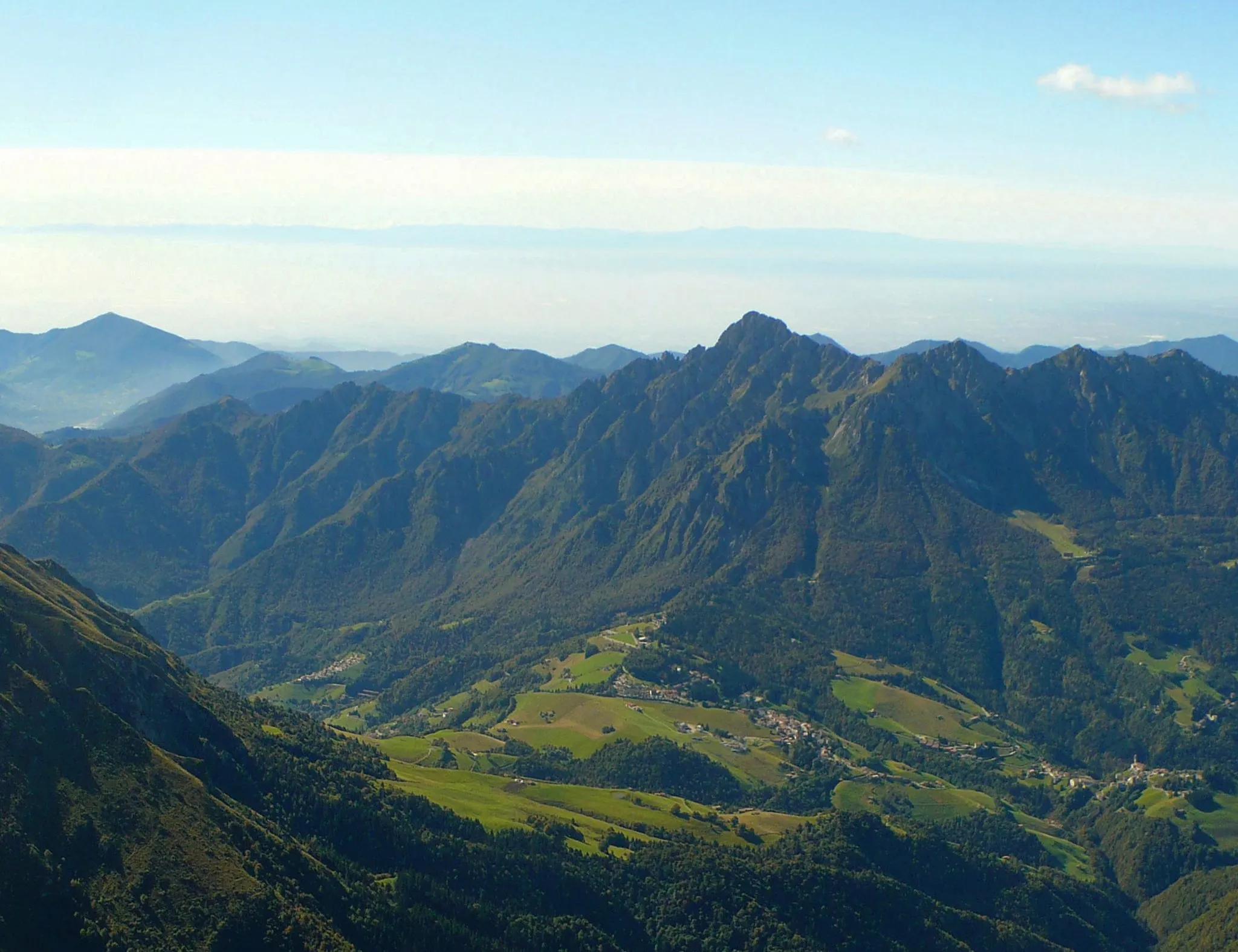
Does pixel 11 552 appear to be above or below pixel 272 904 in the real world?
above

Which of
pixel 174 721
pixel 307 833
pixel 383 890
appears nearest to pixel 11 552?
pixel 174 721

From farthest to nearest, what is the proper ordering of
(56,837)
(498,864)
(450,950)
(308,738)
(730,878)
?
1. (308,738)
2. (730,878)
3. (498,864)
4. (450,950)
5. (56,837)

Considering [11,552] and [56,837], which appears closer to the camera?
[56,837]

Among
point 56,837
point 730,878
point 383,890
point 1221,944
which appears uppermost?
point 56,837

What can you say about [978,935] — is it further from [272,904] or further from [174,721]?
[174,721]

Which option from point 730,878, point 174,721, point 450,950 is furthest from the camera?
point 730,878

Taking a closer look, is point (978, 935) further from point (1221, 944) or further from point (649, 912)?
point (649, 912)
